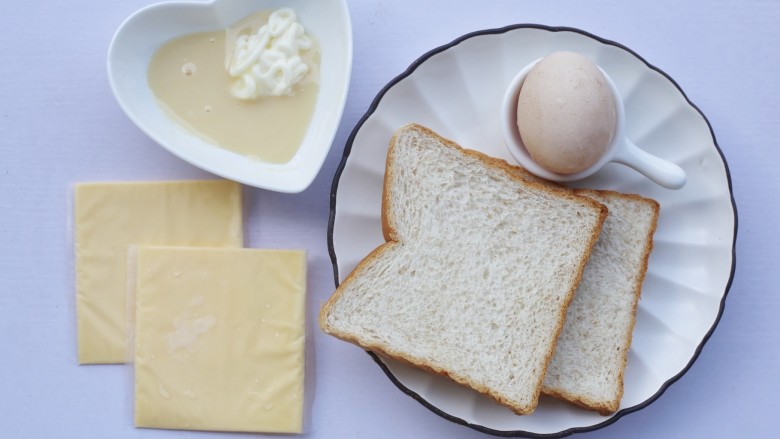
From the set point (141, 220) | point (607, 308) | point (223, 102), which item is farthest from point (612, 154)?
point (141, 220)

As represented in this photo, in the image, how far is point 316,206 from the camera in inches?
53.2

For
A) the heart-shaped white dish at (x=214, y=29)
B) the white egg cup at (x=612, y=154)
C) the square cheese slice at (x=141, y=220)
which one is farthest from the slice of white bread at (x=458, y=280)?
the square cheese slice at (x=141, y=220)

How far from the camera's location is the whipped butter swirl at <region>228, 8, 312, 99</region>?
1.24 meters

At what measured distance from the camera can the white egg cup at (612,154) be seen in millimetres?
1173

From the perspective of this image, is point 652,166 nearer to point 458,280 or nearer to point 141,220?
point 458,280

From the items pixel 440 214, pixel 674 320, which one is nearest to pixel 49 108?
pixel 440 214

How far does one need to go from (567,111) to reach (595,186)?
0.26 meters

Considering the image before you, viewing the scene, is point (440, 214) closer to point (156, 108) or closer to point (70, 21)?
point (156, 108)

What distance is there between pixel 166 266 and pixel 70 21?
1.75 ft

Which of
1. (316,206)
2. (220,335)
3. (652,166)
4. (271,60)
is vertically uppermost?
(271,60)

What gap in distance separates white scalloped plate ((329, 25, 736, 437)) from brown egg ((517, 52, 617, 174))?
0.48 ft

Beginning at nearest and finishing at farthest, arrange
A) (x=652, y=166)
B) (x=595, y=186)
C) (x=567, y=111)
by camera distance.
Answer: (x=567, y=111)
(x=652, y=166)
(x=595, y=186)

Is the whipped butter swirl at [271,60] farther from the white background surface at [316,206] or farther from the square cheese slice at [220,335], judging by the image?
the square cheese slice at [220,335]

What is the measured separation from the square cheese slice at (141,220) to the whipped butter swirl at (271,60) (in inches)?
7.9
